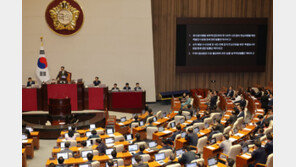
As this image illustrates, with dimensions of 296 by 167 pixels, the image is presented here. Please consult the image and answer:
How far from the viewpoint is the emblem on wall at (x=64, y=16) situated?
16.0 meters

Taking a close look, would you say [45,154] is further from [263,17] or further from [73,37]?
[263,17]

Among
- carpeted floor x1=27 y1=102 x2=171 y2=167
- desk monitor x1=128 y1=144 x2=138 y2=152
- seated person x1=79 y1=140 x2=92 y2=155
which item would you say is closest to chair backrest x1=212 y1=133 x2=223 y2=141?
desk monitor x1=128 y1=144 x2=138 y2=152

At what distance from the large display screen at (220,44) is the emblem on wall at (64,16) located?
18.4 feet

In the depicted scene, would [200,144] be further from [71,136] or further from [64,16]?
[64,16]

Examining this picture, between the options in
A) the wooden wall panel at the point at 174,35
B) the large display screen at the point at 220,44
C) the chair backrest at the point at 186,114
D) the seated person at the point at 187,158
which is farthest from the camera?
the wooden wall panel at the point at 174,35

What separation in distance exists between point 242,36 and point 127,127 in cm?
985

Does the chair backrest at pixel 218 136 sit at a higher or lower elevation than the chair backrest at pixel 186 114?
lower

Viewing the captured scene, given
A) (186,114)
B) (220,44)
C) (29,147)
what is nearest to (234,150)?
(186,114)

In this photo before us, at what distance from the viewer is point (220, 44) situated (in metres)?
17.9

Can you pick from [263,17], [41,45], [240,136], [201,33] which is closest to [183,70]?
[201,33]

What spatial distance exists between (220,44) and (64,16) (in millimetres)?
8821

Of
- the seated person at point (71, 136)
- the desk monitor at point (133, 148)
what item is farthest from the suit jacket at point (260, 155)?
the seated person at point (71, 136)

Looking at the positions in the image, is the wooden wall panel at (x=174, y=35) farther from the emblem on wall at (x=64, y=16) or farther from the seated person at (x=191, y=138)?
the seated person at (x=191, y=138)

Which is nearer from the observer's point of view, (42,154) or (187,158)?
(187,158)
